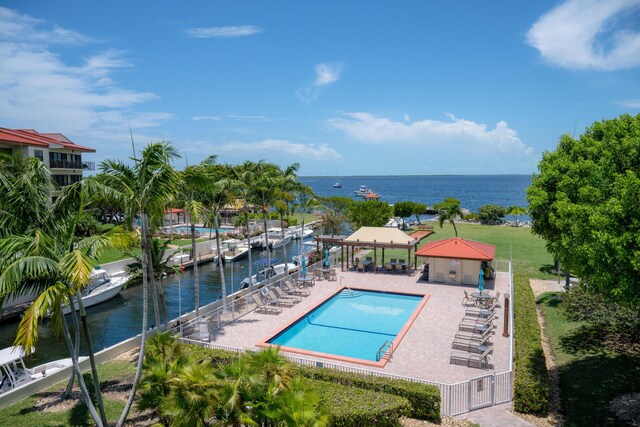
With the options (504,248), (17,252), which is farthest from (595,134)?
(504,248)

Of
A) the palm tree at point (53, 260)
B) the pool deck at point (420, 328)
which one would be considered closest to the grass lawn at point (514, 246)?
the pool deck at point (420, 328)

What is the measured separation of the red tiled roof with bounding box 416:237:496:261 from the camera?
2575 cm

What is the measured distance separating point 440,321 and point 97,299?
21.9 meters

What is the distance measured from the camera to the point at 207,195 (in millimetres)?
20422

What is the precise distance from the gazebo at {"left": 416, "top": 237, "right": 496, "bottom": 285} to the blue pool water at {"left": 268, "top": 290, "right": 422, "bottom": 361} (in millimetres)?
3396

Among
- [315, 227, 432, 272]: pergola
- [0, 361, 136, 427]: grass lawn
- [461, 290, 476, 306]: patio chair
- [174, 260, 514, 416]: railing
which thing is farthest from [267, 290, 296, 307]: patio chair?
[174, 260, 514, 416]: railing

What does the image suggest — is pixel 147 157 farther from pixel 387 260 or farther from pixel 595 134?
pixel 387 260

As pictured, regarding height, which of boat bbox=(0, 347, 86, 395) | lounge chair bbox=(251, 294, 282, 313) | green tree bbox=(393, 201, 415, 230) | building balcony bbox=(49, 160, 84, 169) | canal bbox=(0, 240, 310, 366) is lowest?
canal bbox=(0, 240, 310, 366)

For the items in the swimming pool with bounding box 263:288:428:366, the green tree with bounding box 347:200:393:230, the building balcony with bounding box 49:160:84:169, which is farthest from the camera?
the building balcony with bounding box 49:160:84:169

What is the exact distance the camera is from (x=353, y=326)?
20625mm

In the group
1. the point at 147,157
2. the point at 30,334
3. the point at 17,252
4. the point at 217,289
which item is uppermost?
the point at 147,157

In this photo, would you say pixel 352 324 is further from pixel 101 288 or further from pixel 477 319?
pixel 101 288

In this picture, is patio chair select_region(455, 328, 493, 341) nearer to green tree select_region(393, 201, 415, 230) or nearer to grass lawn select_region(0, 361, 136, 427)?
grass lawn select_region(0, 361, 136, 427)

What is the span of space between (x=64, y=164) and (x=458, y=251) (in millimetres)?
41537
